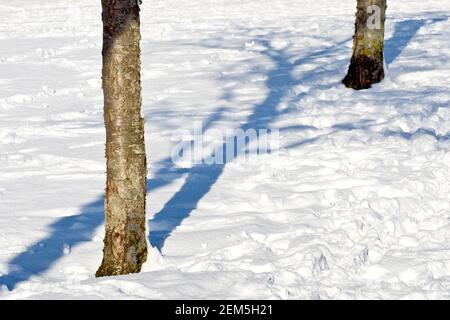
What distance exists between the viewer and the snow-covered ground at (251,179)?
17.7ft

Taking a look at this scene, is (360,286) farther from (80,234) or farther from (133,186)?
(80,234)

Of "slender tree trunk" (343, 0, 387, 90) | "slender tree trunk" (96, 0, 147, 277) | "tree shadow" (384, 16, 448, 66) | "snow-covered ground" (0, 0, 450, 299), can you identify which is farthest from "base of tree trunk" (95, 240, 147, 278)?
"tree shadow" (384, 16, 448, 66)

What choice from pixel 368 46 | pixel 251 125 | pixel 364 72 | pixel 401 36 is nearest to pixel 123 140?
pixel 251 125

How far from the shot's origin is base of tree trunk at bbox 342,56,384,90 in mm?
11258

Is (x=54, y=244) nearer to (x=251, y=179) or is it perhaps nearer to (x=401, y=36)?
(x=251, y=179)

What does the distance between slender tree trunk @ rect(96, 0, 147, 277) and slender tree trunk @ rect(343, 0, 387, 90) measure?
6183 mm

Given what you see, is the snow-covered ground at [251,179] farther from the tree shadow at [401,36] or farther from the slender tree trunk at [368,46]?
the slender tree trunk at [368,46]

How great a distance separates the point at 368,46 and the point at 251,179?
413 cm

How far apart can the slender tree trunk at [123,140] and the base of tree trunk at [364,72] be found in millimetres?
6423

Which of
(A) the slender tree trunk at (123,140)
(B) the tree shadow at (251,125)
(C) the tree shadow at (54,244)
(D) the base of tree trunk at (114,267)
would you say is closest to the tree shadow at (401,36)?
(B) the tree shadow at (251,125)

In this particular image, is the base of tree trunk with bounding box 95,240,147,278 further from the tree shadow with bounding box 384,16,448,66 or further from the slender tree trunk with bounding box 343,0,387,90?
the tree shadow with bounding box 384,16,448,66

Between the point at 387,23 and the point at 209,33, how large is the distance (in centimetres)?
418

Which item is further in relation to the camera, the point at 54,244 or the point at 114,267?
the point at 54,244

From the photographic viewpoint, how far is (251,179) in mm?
7836
